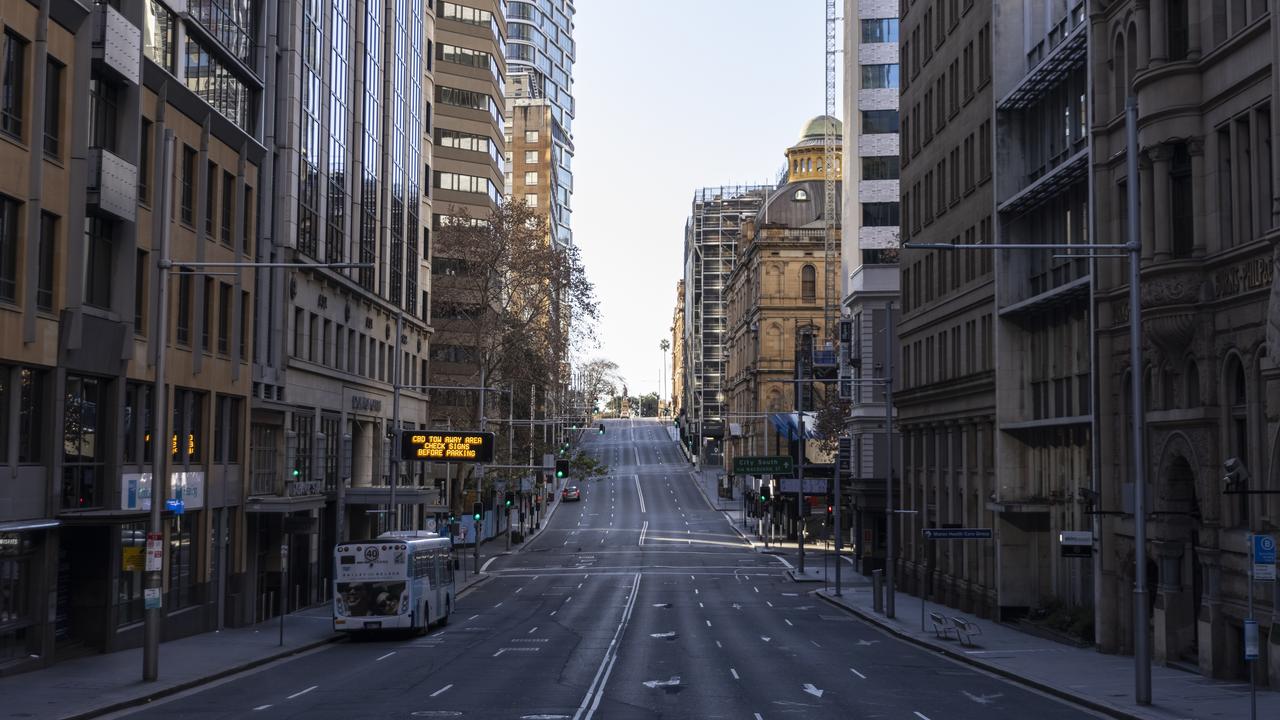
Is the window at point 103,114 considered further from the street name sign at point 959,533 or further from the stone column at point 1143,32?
the stone column at point 1143,32

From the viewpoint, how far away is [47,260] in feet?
107

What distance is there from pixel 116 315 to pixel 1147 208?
26.0 m

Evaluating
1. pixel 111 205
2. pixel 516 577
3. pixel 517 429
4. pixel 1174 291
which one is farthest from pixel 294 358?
pixel 517 429

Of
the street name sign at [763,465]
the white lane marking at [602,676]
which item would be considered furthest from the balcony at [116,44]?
the street name sign at [763,465]

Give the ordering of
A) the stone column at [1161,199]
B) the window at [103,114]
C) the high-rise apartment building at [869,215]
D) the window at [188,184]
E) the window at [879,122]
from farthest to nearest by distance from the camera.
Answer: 1. the window at [879,122]
2. the high-rise apartment building at [869,215]
3. the window at [188,184]
4. the window at [103,114]
5. the stone column at [1161,199]

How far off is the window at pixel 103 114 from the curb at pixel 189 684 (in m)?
13.2

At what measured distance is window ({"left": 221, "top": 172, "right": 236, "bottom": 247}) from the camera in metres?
45.5

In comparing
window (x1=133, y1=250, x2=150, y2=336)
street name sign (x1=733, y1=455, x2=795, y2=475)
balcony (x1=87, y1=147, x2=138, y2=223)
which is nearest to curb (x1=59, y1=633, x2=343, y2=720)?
window (x1=133, y1=250, x2=150, y2=336)

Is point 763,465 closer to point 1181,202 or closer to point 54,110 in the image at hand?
point 1181,202

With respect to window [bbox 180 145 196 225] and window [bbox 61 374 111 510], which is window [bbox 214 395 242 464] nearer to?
window [bbox 180 145 196 225]

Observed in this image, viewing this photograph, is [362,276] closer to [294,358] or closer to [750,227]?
[294,358]

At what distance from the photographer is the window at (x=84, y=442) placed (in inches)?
1331

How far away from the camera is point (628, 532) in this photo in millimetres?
102188

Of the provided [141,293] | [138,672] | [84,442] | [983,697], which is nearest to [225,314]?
[141,293]
